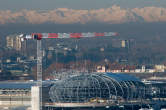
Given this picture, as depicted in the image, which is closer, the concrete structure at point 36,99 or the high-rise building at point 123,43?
the concrete structure at point 36,99

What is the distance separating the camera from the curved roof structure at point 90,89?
84250 millimetres

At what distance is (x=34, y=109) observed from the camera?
8238 centimetres

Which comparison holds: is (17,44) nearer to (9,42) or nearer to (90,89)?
(9,42)

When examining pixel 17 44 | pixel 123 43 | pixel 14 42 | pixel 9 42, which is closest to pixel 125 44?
pixel 123 43

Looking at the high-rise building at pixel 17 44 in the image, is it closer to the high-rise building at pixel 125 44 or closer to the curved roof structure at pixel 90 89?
the high-rise building at pixel 125 44

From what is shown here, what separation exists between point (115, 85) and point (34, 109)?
8953 mm

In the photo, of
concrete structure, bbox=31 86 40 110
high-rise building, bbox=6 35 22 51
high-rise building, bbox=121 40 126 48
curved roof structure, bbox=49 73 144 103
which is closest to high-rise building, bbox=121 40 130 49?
high-rise building, bbox=121 40 126 48

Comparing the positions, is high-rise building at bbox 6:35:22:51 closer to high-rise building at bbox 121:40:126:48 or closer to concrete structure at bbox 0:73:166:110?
high-rise building at bbox 121:40:126:48

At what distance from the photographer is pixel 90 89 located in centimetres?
8475

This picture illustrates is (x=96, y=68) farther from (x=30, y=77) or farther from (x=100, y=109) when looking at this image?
(x=100, y=109)

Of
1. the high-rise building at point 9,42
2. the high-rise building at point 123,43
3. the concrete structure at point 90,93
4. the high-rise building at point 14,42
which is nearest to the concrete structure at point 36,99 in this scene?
the concrete structure at point 90,93

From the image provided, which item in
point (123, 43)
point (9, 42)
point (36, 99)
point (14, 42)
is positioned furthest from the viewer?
point (14, 42)

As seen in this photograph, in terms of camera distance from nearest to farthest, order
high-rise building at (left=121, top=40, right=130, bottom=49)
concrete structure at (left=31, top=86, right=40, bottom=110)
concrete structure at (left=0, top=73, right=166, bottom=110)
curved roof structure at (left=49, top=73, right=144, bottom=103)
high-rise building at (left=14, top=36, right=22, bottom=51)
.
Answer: concrete structure at (left=31, top=86, right=40, bottom=110) < concrete structure at (left=0, top=73, right=166, bottom=110) < curved roof structure at (left=49, top=73, right=144, bottom=103) < high-rise building at (left=121, top=40, right=130, bottom=49) < high-rise building at (left=14, top=36, right=22, bottom=51)

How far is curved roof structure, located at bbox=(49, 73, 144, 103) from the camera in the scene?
84250 mm
